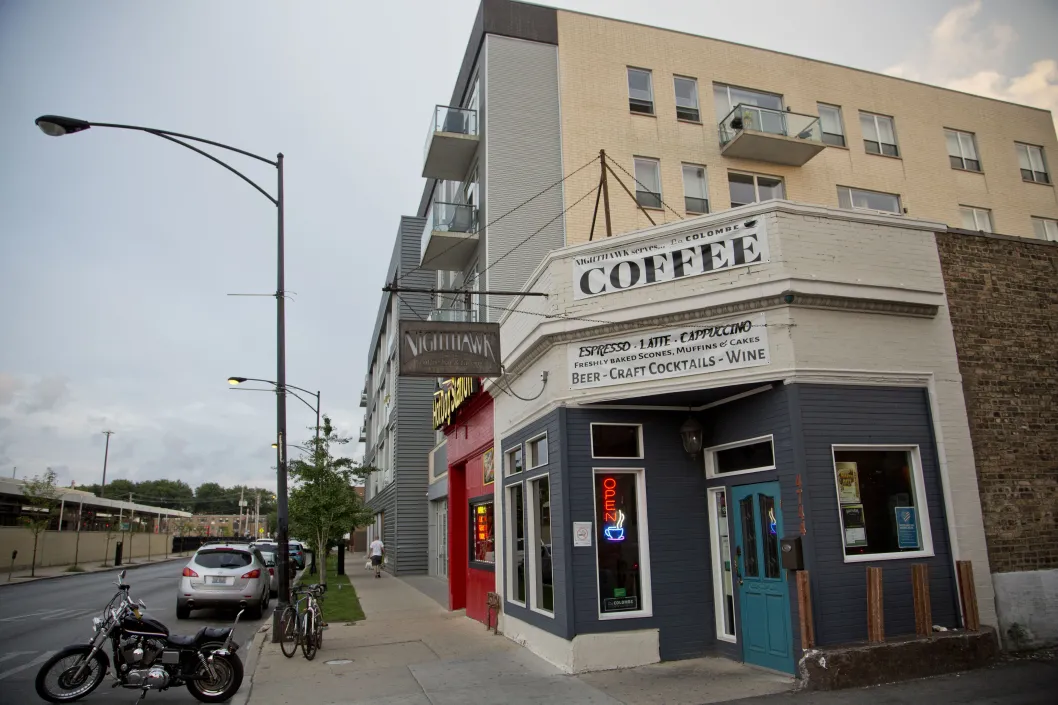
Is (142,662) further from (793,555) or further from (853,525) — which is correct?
(853,525)

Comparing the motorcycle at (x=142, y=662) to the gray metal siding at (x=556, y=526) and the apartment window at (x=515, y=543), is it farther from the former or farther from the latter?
the apartment window at (x=515, y=543)

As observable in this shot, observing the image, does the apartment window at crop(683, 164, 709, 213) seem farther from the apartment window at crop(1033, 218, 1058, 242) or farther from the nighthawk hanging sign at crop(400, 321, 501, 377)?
the apartment window at crop(1033, 218, 1058, 242)

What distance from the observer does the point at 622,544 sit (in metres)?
9.80

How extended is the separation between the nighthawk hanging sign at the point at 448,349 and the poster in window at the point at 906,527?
600 cm

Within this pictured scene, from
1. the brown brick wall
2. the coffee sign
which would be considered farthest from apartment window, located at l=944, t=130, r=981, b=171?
the coffee sign

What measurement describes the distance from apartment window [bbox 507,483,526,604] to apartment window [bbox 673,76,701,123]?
508 inches

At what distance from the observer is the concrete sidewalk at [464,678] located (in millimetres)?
8047

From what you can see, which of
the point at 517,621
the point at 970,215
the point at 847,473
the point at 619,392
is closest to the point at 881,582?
the point at 847,473

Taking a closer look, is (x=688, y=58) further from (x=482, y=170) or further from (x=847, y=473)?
(x=847, y=473)

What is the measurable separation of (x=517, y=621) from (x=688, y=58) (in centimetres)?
1653

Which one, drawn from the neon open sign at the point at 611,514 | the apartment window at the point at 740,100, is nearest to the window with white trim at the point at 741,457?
the neon open sign at the point at 611,514

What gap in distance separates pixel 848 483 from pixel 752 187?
45.0ft

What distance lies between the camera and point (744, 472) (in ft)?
31.0

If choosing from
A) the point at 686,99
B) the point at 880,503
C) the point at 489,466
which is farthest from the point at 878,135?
the point at 880,503
